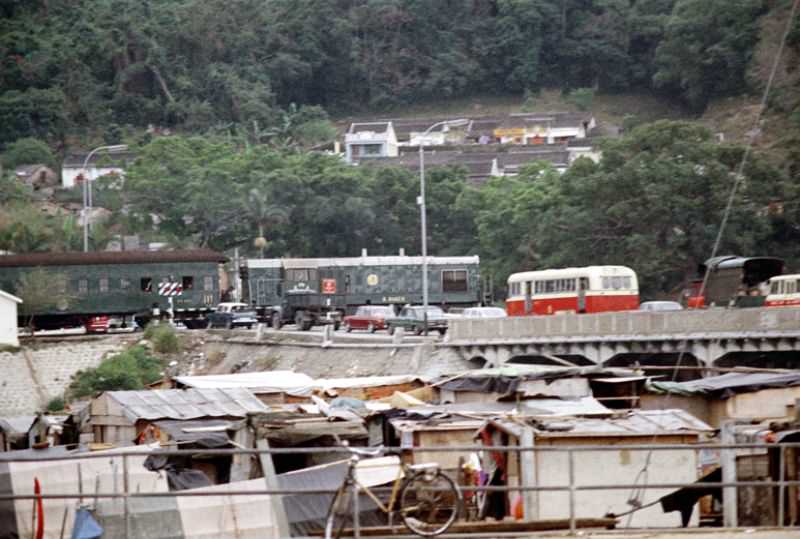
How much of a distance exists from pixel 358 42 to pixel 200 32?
14008 millimetres

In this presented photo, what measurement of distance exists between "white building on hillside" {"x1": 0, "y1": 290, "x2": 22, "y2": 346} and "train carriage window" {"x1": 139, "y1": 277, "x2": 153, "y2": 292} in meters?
7.89

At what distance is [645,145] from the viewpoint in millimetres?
76062

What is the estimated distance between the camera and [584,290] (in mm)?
61344

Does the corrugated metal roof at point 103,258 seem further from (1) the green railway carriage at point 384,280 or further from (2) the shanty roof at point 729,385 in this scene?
(2) the shanty roof at point 729,385

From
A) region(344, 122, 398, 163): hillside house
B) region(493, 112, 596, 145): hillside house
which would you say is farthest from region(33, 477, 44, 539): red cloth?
region(493, 112, 596, 145): hillside house

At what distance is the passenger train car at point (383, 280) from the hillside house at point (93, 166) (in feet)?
138

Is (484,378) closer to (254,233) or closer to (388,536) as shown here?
(388,536)

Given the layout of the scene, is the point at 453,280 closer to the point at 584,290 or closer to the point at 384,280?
the point at 384,280

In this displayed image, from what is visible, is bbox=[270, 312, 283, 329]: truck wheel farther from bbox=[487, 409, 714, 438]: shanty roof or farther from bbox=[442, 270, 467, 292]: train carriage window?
bbox=[487, 409, 714, 438]: shanty roof

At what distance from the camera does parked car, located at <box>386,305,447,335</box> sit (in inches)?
2485

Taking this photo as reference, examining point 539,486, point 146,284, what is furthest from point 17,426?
point 146,284

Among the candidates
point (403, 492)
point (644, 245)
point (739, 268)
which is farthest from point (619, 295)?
point (403, 492)

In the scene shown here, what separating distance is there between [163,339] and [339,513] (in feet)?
164

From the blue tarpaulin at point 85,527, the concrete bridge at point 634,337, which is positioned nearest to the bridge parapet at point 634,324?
the concrete bridge at point 634,337
